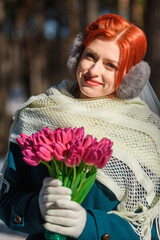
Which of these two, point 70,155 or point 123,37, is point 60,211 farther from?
point 123,37

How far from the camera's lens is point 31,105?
182 centimetres

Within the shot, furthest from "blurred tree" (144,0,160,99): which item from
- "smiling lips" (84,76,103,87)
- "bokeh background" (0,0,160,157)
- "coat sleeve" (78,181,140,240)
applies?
"coat sleeve" (78,181,140,240)

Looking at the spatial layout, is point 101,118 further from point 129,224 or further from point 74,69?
point 129,224

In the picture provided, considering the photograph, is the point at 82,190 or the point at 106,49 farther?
the point at 106,49

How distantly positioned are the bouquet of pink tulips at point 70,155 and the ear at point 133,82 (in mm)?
363

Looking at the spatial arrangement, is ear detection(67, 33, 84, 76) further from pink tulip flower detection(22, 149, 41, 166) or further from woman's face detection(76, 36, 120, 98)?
pink tulip flower detection(22, 149, 41, 166)

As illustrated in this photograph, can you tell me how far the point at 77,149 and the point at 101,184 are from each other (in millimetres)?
371

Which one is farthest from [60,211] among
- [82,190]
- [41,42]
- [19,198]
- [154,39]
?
[41,42]

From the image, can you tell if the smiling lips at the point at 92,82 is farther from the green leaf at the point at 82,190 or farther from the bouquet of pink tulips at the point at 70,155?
the green leaf at the point at 82,190

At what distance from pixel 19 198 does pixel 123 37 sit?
84 cm

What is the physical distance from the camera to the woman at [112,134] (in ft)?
5.28

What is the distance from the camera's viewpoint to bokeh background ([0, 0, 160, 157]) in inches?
154

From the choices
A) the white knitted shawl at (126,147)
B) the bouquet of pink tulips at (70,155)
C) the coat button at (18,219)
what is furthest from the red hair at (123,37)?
the coat button at (18,219)

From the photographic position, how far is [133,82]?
1.68m
